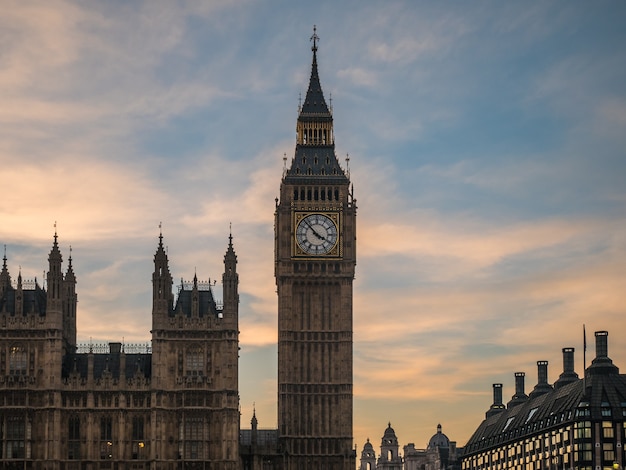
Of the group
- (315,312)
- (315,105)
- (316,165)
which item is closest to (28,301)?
(315,312)

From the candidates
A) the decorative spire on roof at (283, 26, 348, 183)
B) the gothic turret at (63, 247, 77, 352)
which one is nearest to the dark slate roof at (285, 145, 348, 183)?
the decorative spire on roof at (283, 26, 348, 183)

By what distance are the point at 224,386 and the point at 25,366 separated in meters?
19.5

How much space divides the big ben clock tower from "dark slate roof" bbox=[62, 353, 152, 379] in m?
24.4

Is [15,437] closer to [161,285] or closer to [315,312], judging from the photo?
[161,285]

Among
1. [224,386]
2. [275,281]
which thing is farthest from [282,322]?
[224,386]

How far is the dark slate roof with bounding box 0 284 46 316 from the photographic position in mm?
159500

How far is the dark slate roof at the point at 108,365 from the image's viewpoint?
160 meters

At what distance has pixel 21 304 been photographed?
158875mm

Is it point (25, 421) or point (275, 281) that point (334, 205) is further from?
point (25, 421)

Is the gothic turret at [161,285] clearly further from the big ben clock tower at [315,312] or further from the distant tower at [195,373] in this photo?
the big ben clock tower at [315,312]

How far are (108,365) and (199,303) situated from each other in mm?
10926

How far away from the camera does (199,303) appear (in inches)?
6358

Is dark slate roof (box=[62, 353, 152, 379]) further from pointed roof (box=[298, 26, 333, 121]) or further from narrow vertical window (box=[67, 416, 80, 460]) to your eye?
pointed roof (box=[298, 26, 333, 121])

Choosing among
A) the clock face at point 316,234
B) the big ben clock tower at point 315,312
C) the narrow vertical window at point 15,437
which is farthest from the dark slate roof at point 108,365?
the clock face at point 316,234
